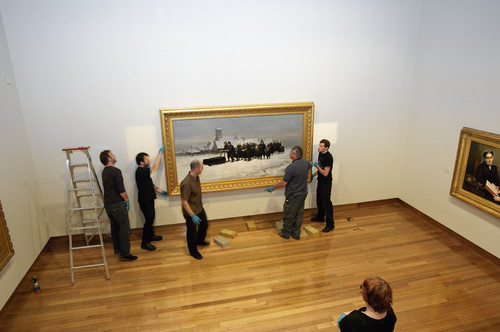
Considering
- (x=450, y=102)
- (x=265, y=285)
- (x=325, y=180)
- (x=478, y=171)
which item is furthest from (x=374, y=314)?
(x=450, y=102)

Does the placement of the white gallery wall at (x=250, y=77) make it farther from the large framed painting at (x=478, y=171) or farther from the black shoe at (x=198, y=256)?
the black shoe at (x=198, y=256)

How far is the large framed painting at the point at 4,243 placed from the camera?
A: 3834 millimetres

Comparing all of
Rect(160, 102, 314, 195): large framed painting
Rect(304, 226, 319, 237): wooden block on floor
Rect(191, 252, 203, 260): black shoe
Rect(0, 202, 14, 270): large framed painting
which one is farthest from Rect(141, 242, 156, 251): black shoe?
Rect(304, 226, 319, 237): wooden block on floor

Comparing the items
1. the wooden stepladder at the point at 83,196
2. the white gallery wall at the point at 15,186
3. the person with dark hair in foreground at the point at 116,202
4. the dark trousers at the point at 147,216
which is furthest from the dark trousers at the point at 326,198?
the white gallery wall at the point at 15,186

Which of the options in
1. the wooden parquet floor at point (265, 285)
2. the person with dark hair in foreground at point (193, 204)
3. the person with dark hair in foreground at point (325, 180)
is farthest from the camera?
the person with dark hair in foreground at point (325, 180)

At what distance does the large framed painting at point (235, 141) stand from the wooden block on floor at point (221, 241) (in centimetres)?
82

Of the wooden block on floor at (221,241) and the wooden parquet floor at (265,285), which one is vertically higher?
the wooden block on floor at (221,241)

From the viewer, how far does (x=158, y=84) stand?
4910 mm

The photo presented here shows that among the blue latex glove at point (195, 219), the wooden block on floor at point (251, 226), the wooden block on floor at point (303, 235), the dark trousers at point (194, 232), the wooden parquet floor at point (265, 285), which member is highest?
the blue latex glove at point (195, 219)

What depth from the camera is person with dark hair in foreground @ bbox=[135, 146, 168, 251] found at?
15.9 feet

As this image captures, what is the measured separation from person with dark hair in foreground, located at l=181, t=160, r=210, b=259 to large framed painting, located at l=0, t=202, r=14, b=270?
2056 millimetres

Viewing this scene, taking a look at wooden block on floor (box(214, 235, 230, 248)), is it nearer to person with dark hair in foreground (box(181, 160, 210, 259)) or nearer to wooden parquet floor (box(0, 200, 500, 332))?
wooden parquet floor (box(0, 200, 500, 332))

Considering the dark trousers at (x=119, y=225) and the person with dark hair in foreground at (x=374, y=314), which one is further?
the dark trousers at (x=119, y=225)

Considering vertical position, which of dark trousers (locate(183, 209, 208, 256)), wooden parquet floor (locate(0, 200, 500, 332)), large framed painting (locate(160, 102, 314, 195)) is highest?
large framed painting (locate(160, 102, 314, 195))
